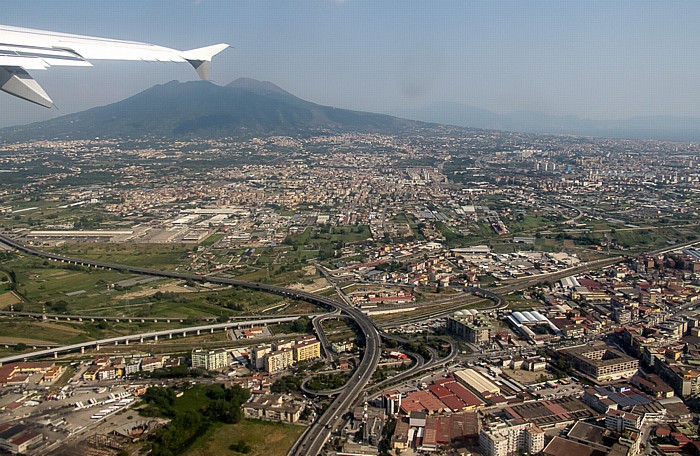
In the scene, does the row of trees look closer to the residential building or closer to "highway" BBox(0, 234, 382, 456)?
the residential building

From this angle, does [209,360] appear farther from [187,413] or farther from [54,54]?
[54,54]

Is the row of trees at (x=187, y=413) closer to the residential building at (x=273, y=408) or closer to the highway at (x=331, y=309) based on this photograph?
the residential building at (x=273, y=408)

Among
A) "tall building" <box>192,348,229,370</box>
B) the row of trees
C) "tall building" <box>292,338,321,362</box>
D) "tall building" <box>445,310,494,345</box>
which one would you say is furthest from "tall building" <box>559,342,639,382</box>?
"tall building" <box>192,348,229,370</box>

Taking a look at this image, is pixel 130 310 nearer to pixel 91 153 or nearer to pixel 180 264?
pixel 180 264

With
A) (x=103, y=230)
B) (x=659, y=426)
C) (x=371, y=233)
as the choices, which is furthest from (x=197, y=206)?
(x=659, y=426)

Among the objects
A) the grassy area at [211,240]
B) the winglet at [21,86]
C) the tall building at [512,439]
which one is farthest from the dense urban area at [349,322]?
the winglet at [21,86]
